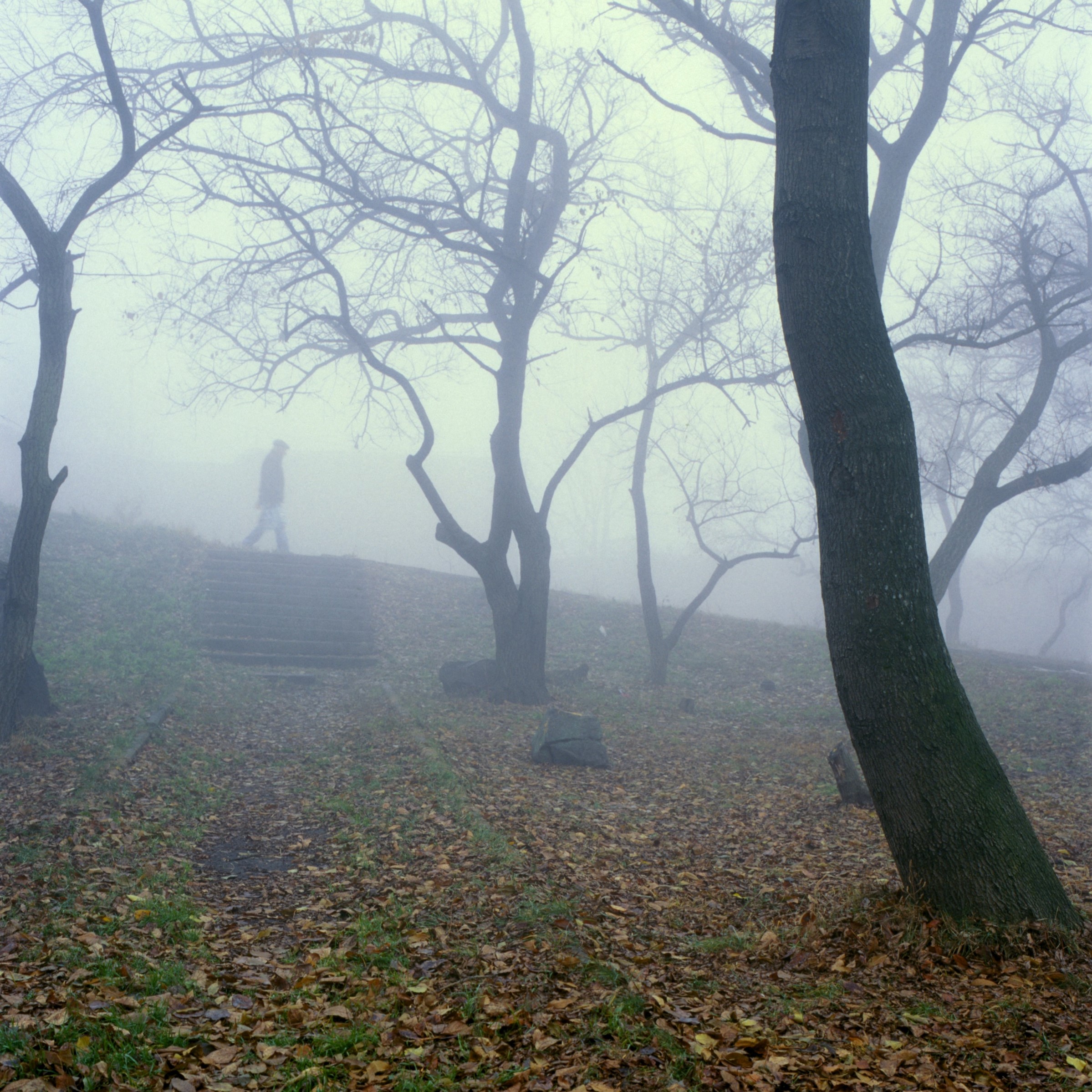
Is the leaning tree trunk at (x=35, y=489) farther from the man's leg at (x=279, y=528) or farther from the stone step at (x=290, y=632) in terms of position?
the man's leg at (x=279, y=528)

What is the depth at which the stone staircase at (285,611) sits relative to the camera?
45.5 feet

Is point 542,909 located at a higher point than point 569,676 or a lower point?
lower

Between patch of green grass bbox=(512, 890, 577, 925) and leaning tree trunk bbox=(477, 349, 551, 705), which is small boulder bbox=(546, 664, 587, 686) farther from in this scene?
patch of green grass bbox=(512, 890, 577, 925)

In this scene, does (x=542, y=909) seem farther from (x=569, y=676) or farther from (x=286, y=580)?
(x=286, y=580)

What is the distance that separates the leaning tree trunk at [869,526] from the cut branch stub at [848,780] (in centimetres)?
338

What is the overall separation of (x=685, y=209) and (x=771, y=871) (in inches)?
449

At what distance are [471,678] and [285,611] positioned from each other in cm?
509

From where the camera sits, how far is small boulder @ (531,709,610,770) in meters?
8.65

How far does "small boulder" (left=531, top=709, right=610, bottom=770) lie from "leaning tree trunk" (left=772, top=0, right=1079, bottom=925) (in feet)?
15.5

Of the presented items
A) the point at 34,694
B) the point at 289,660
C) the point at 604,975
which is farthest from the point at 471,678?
the point at 604,975

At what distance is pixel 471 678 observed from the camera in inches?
480

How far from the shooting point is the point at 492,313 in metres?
12.3

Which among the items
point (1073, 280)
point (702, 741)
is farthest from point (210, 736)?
point (1073, 280)

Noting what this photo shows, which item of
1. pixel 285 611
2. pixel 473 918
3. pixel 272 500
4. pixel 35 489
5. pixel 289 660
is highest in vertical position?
pixel 272 500
